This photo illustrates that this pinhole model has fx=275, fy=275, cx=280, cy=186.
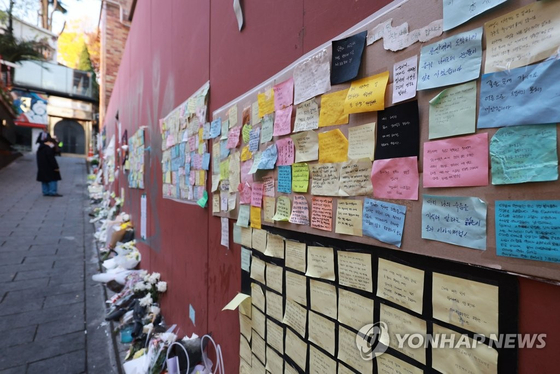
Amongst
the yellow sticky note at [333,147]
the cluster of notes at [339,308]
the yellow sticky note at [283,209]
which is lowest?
the cluster of notes at [339,308]

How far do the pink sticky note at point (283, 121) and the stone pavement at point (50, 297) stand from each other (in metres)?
2.71

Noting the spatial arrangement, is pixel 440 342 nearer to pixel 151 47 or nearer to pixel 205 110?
pixel 205 110

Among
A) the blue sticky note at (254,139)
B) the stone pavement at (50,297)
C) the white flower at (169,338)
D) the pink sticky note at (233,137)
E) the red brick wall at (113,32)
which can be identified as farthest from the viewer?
the red brick wall at (113,32)

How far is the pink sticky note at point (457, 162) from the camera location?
62 centimetres

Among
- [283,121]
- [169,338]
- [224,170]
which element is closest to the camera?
[283,121]

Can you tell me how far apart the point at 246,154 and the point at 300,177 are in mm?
493

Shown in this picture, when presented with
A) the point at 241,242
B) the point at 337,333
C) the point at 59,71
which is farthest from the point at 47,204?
the point at 59,71

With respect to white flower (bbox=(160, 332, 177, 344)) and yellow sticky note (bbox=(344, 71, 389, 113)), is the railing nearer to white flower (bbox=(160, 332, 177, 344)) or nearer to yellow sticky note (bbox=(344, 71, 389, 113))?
white flower (bbox=(160, 332, 177, 344))

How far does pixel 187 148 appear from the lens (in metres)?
2.43

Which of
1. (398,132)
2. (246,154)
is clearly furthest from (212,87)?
(398,132)

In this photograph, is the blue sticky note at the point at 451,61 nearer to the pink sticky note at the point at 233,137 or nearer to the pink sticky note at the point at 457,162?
the pink sticky note at the point at 457,162

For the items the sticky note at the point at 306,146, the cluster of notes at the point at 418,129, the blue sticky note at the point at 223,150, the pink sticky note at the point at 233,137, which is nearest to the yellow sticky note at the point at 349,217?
the cluster of notes at the point at 418,129

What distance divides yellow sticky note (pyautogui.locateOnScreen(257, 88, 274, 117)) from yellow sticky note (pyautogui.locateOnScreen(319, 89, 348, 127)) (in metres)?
0.35

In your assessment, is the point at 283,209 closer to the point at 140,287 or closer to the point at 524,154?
the point at 524,154
